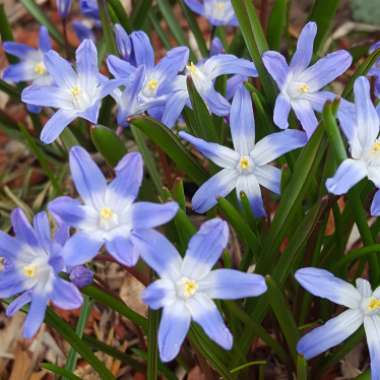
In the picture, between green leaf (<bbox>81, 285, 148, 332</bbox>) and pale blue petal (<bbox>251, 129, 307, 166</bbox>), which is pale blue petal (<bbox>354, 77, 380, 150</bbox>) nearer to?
pale blue petal (<bbox>251, 129, 307, 166</bbox>)

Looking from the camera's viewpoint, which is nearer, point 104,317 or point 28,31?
point 104,317

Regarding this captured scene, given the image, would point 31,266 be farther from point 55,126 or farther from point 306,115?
point 306,115

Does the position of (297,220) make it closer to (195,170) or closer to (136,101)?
(195,170)

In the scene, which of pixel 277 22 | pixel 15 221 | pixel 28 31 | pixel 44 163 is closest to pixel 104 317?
pixel 44 163

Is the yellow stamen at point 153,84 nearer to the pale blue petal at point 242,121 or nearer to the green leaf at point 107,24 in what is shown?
the pale blue petal at point 242,121

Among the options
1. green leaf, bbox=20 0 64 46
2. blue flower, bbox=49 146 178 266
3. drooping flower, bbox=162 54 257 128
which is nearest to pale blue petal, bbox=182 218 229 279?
blue flower, bbox=49 146 178 266

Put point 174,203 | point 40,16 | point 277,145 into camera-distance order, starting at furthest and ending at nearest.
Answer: point 40,16
point 277,145
point 174,203

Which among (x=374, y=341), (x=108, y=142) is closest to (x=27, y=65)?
(x=108, y=142)
